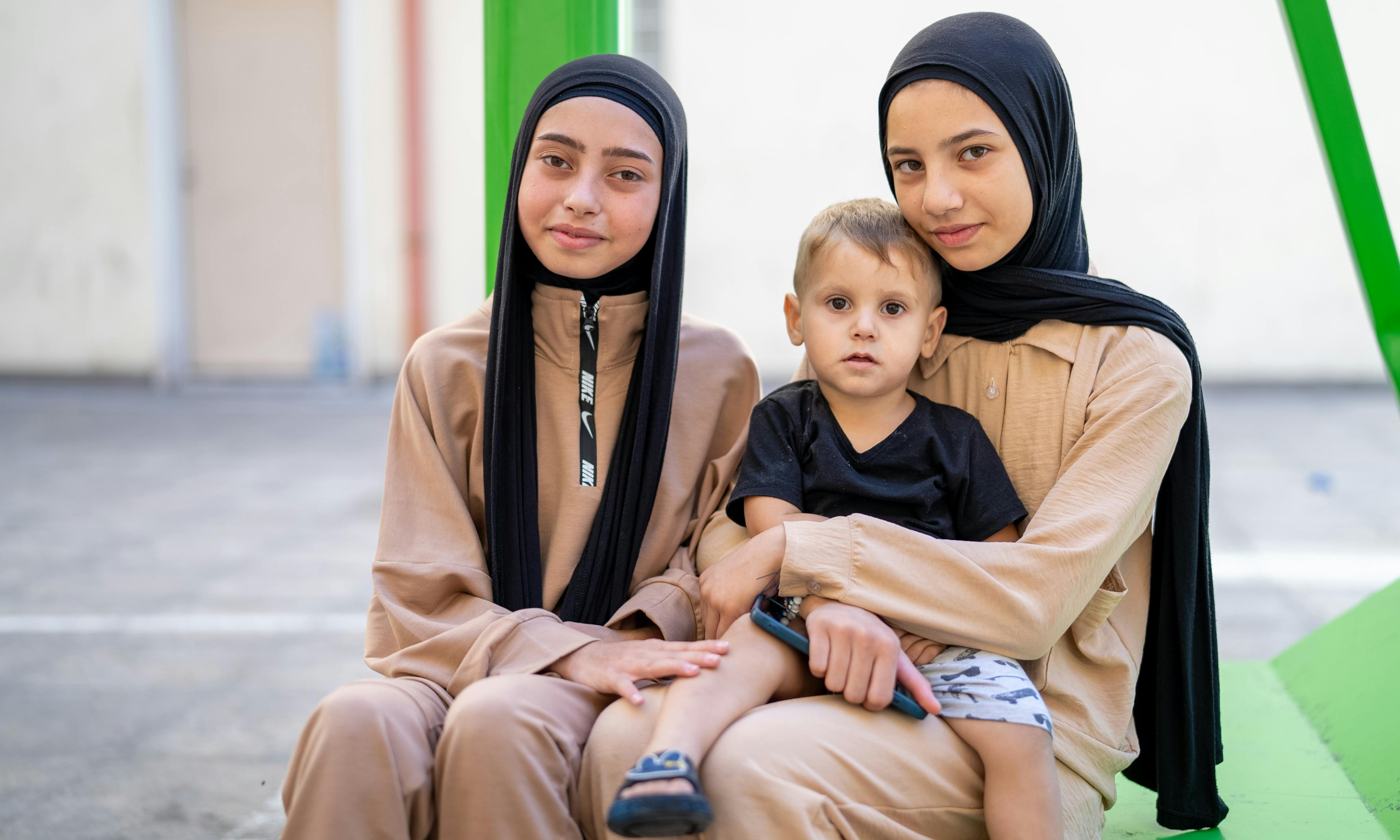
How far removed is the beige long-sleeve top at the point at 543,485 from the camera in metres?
1.86

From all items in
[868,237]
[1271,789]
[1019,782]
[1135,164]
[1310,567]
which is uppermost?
[1135,164]

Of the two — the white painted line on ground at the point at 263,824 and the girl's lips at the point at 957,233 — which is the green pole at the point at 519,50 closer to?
the girl's lips at the point at 957,233

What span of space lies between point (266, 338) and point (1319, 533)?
7.64 meters

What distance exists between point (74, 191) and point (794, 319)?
29.2 ft

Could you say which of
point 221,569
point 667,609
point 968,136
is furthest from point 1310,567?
point 221,569

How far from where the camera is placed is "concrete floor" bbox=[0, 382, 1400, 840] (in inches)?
123

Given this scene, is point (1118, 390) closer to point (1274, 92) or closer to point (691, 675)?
point (691, 675)

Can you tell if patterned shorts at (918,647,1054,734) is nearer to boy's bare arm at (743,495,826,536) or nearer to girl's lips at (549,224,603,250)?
boy's bare arm at (743,495,826,536)

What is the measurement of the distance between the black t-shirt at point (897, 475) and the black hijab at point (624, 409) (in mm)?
191

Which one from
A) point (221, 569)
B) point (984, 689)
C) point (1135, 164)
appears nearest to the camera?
point (984, 689)

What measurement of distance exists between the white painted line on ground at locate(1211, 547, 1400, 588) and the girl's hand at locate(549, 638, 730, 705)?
11.9 ft

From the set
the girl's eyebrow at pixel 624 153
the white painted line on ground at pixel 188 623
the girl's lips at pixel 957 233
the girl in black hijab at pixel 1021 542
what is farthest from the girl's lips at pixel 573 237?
the white painted line on ground at pixel 188 623

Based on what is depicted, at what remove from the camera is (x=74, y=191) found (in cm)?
917

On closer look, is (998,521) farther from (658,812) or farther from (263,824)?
(263,824)
